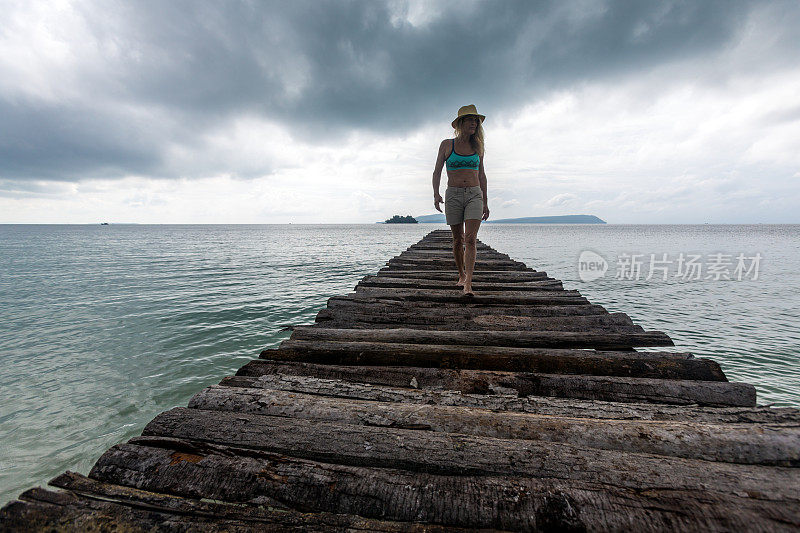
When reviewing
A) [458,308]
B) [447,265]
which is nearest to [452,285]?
[458,308]

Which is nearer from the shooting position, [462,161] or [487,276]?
[462,161]

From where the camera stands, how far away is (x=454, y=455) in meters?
1.68

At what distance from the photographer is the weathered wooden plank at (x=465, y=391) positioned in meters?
2.07

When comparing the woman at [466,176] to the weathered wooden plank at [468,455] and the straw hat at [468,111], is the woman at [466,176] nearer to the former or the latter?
the straw hat at [468,111]

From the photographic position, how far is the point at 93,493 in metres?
1.50

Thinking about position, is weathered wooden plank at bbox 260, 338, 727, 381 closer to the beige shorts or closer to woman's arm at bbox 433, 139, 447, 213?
the beige shorts

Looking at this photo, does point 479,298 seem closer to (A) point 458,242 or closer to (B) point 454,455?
(A) point 458,242

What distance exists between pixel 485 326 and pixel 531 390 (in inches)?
59.7

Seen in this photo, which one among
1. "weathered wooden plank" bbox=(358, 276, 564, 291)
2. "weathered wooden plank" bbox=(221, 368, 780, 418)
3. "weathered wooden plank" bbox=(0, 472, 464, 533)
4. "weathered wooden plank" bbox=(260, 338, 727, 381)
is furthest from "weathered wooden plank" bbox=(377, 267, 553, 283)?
"weathered wooden plank" bbox=(0, 472, 464, 533)

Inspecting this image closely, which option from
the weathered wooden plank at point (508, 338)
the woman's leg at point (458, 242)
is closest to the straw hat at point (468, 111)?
the woman's leg at point (458, 242)

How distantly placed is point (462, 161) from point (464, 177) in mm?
243

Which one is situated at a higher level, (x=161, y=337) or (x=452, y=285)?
(x=452, y=285)

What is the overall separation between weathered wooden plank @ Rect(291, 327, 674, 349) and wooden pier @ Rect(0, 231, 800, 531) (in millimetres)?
474

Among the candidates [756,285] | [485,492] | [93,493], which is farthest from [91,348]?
[756,285]
